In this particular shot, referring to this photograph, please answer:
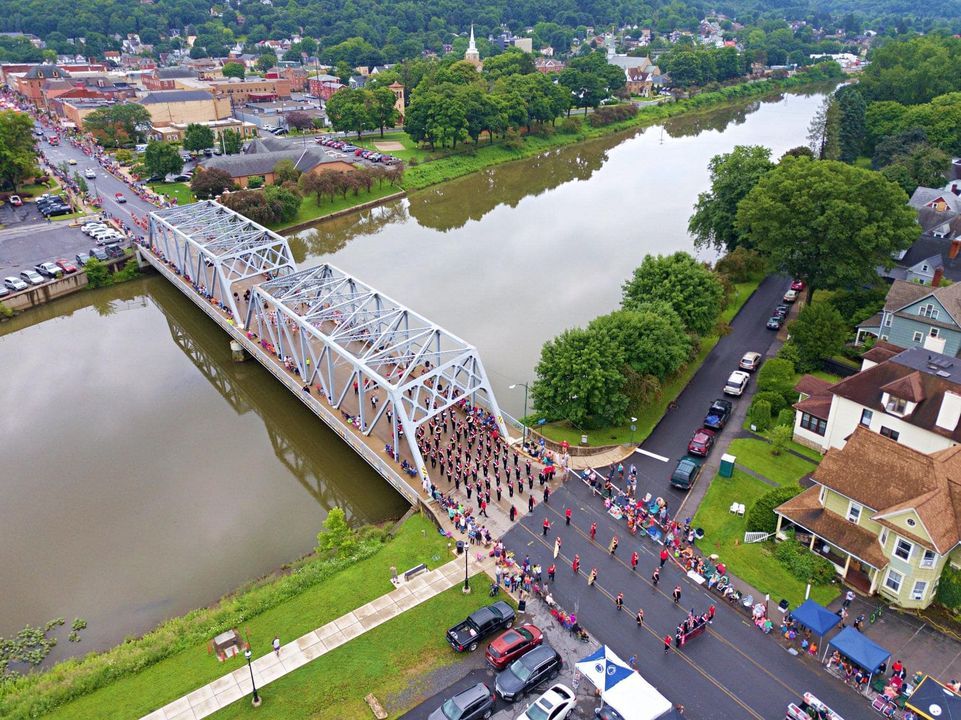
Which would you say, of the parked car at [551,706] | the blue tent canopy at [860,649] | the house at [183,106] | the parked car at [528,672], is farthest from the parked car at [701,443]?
the house at [183,106]

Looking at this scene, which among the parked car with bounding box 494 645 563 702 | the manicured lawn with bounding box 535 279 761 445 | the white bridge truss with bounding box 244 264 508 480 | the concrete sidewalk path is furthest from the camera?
the manicured lawn with bounding box 535 279 761 445

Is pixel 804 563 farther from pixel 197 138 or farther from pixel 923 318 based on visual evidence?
pixel 197 138

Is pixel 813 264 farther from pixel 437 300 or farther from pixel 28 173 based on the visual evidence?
pixel 28 173

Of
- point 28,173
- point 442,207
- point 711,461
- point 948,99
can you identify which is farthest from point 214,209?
point 948,99

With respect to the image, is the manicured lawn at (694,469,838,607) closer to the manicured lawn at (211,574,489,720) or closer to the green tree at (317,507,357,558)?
the manicured lawn at (211,574,489,720)

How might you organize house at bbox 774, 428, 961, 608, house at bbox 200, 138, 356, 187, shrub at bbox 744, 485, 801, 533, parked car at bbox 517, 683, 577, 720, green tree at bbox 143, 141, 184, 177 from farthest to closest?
green tree at bbox 143, 141, 184, 177 < house at bbox 200, 138, 356, 187 < shrub at bbox 744, 485, 801, 533 < house at bbox 774, 428, 961, 608 < parked car at bbox 517, 683, 577, 720

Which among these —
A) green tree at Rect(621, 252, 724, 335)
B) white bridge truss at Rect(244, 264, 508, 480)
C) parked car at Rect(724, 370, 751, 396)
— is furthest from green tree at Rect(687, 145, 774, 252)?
white bridge truss at Rect(244, 264, 508, 480)

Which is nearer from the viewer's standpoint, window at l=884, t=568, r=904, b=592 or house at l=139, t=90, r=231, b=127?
window at l=884, t=568, r=904, b=592
